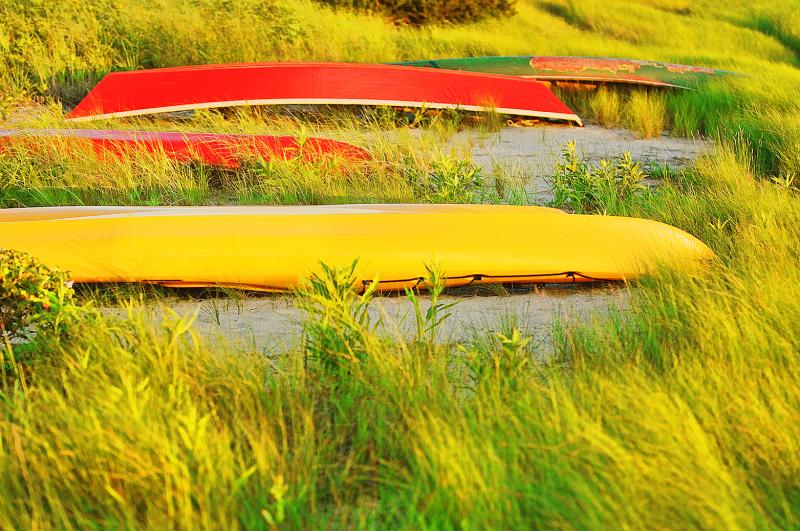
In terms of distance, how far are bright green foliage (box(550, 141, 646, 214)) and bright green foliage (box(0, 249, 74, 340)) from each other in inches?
110

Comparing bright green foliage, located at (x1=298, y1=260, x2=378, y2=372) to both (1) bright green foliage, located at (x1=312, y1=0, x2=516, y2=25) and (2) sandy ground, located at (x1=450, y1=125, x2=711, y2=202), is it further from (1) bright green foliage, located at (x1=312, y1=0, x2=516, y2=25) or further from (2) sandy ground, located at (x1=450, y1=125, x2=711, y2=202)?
(1) bright green foliage, located at (x1=312, y1=0, x2=516, y2=25)

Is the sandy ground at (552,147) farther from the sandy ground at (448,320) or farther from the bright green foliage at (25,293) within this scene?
the bright green foliage at (25,293)

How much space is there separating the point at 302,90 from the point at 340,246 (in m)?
3.49

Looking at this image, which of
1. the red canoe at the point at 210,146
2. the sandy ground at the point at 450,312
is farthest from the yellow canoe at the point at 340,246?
the red canoe at the point at 210,146

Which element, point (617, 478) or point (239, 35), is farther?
point (239, 35)

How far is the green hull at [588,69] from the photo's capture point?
26.5 feet

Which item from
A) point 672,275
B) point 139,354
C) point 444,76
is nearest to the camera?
point 139,354

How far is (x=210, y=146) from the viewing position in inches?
214

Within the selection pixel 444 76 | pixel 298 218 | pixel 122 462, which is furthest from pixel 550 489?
pixel 444 76

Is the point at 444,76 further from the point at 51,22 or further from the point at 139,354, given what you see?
the point at 139,354

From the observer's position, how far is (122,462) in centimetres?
198

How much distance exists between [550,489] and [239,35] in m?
7.37

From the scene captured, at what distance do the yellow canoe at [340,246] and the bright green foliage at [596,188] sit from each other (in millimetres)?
882

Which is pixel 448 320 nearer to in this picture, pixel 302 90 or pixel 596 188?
pixel 596 188
